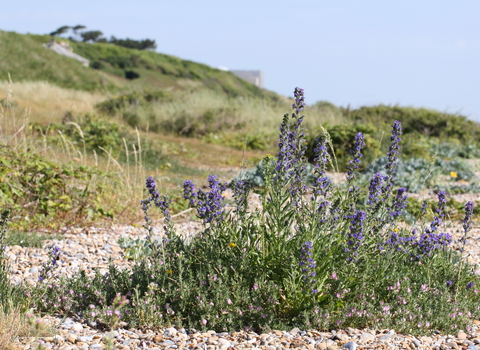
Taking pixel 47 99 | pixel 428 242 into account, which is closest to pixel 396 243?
pixel 428 242

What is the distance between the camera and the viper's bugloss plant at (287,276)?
3055mm

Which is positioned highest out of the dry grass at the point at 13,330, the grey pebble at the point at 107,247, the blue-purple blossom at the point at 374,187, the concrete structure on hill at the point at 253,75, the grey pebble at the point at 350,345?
the concrete structure on hill at the point at 253,75

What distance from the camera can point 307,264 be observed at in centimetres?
289

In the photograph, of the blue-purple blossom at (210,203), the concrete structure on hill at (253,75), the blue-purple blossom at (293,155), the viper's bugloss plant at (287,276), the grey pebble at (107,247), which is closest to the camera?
the viper's bugloss plant at (287,276)

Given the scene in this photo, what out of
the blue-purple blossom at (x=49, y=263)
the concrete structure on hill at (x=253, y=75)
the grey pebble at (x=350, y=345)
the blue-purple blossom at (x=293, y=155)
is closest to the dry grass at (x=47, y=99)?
the blue-purple blossom at (x=49, y=263)

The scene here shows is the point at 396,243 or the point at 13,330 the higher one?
the point at 396,243

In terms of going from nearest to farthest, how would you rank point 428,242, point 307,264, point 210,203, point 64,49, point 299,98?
point 307,264, point 299,98, point 210,203, point 428,242, point 64,49

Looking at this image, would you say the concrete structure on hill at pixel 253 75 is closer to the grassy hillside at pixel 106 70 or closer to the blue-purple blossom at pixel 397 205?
the grassy hillside at pixel 106 70

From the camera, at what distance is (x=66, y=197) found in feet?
19.9

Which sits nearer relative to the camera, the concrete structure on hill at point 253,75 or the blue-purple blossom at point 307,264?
the blue-purple blossom at point 307,264

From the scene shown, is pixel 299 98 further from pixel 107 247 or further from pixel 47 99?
pixel 47 99

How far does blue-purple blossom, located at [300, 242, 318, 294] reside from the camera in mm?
2850

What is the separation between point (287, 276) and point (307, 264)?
343 mm

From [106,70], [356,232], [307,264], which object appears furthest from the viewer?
[106,70]
